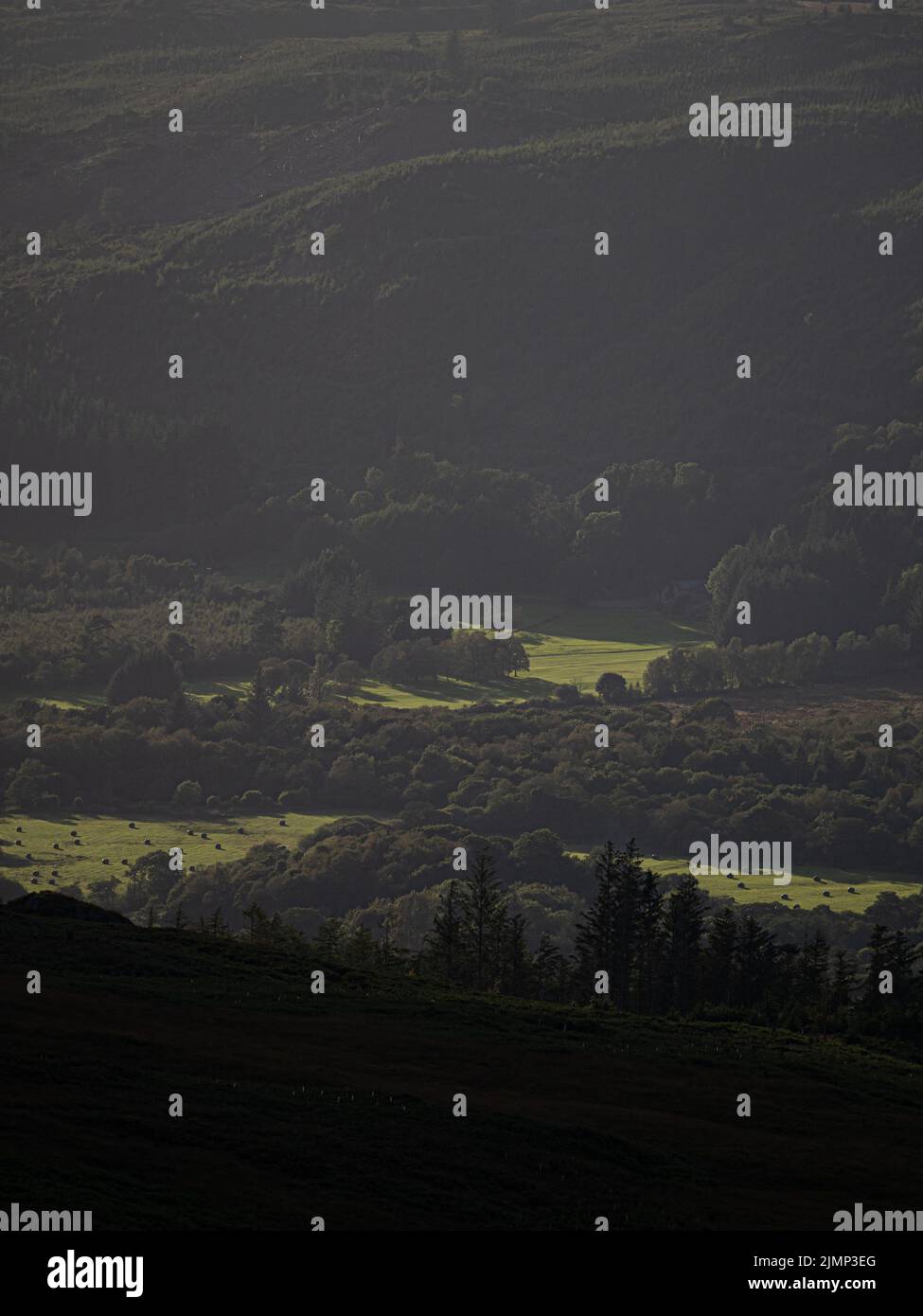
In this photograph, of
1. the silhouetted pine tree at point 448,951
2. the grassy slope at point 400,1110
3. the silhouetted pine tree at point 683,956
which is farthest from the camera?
the silhouetted pine tree at point 448,951

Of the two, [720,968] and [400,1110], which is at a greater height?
[720,968]

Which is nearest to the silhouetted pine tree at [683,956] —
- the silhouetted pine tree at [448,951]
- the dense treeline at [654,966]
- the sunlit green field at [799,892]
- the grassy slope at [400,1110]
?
the dense treeline at [654,966]

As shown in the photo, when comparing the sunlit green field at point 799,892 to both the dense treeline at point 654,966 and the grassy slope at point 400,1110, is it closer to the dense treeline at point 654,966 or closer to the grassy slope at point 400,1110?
the dense treeline at point 654,966

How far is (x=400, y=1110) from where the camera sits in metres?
57.3

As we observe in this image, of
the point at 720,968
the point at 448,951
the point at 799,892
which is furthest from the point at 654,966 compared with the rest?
the point at 799,892

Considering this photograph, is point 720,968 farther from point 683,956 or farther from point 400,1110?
point 400,1110

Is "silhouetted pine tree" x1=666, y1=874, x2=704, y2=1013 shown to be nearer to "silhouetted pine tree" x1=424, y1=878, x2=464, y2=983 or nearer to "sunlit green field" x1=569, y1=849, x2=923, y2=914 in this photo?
"silhouetted pine tree" x1=424, y1=878, x2=464, y2=983

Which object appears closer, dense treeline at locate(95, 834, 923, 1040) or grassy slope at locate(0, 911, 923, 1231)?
grassy slope at locate(0, 911, 923, 1231)

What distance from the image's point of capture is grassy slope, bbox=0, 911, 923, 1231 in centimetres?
4991

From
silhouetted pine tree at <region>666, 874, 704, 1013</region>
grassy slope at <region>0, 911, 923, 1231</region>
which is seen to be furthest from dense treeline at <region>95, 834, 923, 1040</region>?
grassy slope at <region>0, 911, 923, 1231</region>

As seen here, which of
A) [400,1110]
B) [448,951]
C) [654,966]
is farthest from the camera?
[448,951]

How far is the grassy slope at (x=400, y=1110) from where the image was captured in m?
49.9
